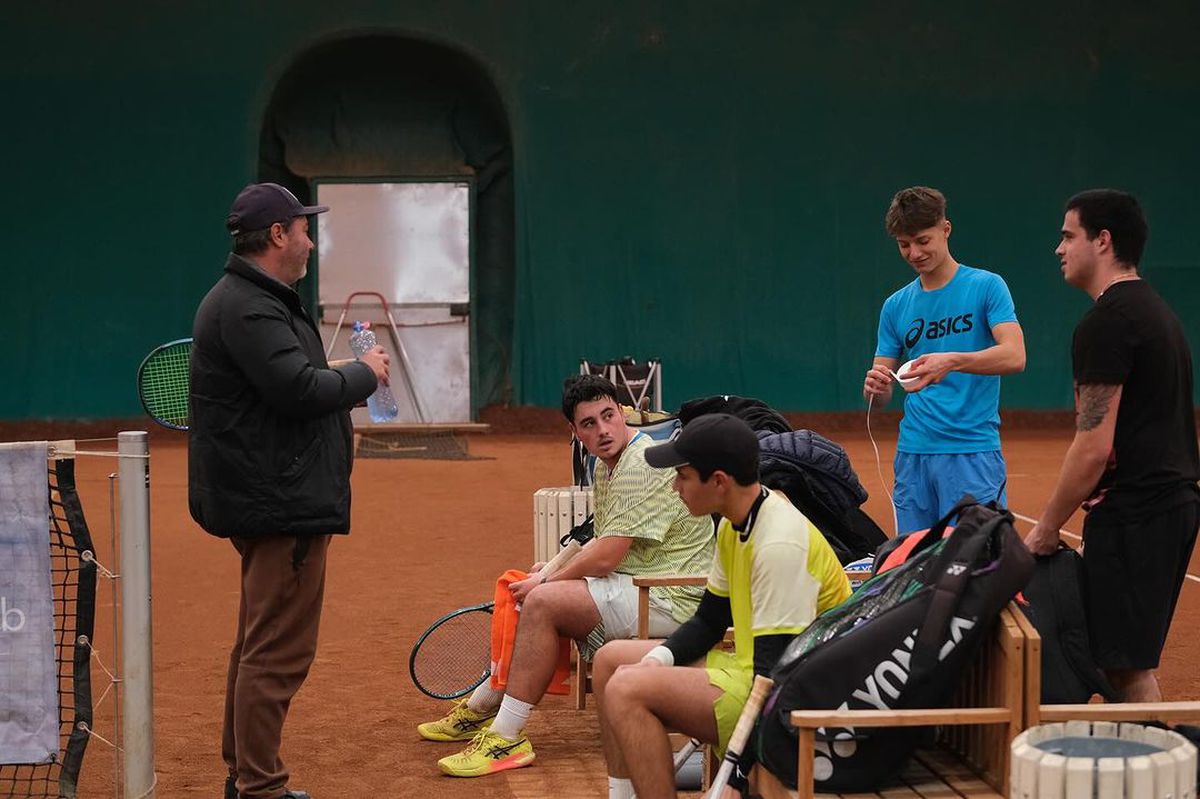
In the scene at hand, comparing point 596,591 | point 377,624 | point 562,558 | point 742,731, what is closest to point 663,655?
point 742,731

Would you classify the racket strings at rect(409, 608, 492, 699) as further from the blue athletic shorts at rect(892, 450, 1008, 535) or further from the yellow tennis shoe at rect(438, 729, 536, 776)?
the blue athletic shorts at rect(892, 450, 1008, 535)

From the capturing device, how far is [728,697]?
4.14 metres

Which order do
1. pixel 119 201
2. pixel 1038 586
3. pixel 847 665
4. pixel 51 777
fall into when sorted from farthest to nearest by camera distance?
pixel 119 201 → pixel 51 777 → pixel 1038 586 → pixel 847 665

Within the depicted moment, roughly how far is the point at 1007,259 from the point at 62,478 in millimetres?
15888

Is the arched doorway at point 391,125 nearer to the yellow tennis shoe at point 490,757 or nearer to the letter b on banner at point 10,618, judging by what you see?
the yellow tennis shoe at point 490,757

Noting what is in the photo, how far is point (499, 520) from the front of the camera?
11.8m

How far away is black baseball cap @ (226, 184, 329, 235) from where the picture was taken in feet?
15.9

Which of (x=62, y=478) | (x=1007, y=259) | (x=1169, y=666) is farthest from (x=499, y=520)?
(x=1007, y=259)

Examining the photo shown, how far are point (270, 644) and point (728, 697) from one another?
5.05 feet

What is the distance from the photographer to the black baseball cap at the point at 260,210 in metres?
4.86

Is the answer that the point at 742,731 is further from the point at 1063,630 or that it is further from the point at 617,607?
the point at 617,607

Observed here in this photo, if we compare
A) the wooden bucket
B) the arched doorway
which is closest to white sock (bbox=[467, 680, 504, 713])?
the wooden bucket

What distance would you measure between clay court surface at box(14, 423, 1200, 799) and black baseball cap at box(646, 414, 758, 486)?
1633 millimetres

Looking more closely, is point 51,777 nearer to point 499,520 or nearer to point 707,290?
point 499,520
